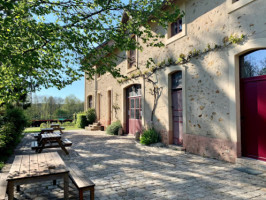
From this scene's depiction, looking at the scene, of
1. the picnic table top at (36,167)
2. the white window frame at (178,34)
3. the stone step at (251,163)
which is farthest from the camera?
the white window frame at (178,34)

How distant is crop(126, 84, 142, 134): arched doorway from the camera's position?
9.61 metres

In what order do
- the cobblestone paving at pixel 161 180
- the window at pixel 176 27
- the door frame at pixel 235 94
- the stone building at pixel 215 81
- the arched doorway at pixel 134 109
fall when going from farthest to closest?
the arched doorway at pixel 134 109 < the window at pixel 176 27 < the door frame at pixel 235 94 < the stone building at pixel 215 81 < the cobblestone paving at pixel 161 180

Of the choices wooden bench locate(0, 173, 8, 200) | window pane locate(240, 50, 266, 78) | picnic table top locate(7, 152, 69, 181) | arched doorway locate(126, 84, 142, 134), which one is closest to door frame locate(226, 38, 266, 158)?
window pane locate(240, 50, 266, 78)

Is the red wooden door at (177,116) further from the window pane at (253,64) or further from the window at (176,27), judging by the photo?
the window pane at (253,64)

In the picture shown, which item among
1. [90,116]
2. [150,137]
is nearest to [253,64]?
[150,137]

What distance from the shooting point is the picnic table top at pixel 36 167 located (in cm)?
254

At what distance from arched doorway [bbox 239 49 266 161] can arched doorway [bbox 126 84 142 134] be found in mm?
5223

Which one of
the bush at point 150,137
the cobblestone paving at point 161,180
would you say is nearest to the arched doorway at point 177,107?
the bush at point 150,137

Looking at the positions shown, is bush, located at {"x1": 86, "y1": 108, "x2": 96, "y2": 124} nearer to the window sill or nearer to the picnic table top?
the window sill

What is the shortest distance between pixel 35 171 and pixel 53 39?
298 cm

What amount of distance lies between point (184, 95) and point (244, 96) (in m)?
1.92

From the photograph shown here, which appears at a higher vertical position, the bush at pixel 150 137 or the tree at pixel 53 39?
the tree at pixel 53 39

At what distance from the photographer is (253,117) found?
4.58 meters

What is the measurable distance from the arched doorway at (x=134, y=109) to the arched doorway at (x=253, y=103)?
5223mm
